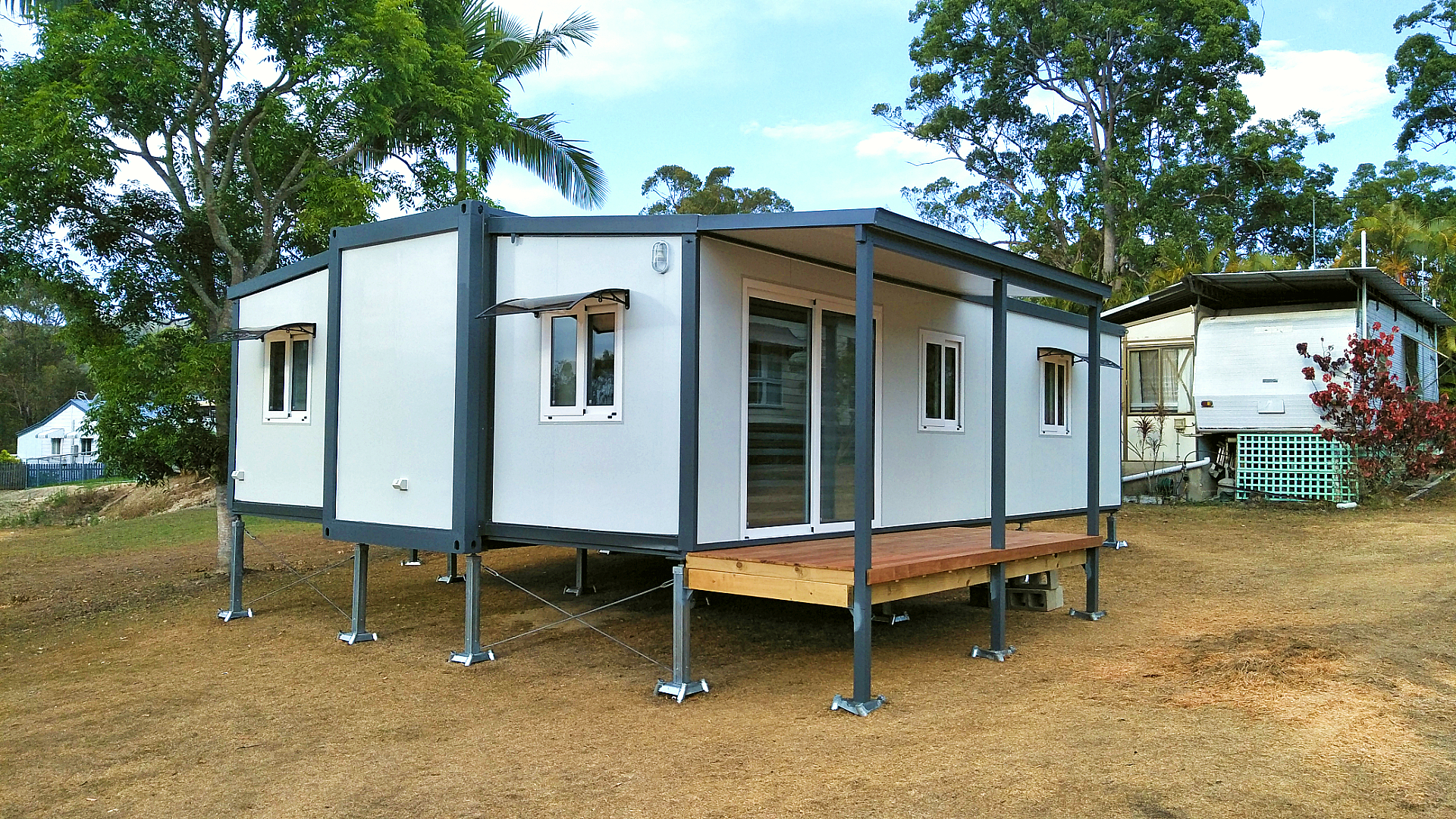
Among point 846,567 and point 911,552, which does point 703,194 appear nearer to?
point 911,552

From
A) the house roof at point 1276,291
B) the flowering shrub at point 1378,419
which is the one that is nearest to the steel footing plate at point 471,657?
the house roof at point 1276,291

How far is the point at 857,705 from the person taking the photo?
5.48 meters

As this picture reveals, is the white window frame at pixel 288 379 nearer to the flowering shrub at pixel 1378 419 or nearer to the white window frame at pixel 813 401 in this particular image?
the white window frame at pixel 813 401

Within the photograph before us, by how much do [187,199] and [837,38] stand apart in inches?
750

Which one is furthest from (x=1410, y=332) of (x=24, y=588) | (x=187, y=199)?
(x=24, y=588)

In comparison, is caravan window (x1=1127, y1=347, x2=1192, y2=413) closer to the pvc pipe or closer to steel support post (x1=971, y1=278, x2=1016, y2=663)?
the pvc pipe

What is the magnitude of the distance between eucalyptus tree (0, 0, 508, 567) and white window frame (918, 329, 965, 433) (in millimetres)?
6249

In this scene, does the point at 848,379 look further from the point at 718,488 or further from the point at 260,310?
the point at 260,310

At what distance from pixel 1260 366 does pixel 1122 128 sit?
44.7 feet

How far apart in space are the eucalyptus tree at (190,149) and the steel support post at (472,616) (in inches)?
216

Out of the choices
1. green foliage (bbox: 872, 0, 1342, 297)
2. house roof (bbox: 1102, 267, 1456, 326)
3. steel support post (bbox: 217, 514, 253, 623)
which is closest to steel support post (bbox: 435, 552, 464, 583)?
steel support post (bbox: 217, 514, 253, 623)

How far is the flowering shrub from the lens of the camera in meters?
13.7

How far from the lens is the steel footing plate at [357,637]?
25.3ft

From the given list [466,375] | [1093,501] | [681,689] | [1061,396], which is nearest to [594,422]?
[466,375]
